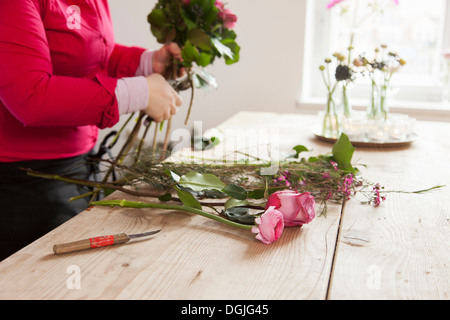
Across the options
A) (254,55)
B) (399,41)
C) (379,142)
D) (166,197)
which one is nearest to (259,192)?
(166,197)

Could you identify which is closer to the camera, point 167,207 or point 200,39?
point 167,207

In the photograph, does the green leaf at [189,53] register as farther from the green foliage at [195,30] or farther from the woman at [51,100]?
the woman at [51,100]

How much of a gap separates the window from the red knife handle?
205cm

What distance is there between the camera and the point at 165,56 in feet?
4.76

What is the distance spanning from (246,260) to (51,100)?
0.54 metres

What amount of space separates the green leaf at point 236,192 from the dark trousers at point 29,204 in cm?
41

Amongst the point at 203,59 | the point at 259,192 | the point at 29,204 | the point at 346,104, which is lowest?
the point at 29,204

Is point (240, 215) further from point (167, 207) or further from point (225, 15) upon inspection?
point (225, 15)

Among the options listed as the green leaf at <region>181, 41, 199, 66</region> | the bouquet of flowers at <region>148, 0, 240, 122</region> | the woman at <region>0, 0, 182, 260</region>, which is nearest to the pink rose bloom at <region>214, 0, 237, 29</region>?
the bouquet of flowers at <region>148, 0, 240, 122</region>

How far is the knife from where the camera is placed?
714 mm

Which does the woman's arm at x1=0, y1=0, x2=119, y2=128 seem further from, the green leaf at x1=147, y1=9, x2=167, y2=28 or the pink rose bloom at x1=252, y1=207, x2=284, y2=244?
the pink rose bloom at x1=252, y1=207, x2=284, y2=244

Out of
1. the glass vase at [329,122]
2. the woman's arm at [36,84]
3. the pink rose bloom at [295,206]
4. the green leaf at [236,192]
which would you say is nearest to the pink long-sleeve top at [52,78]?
the woman's arm at [36,84]
